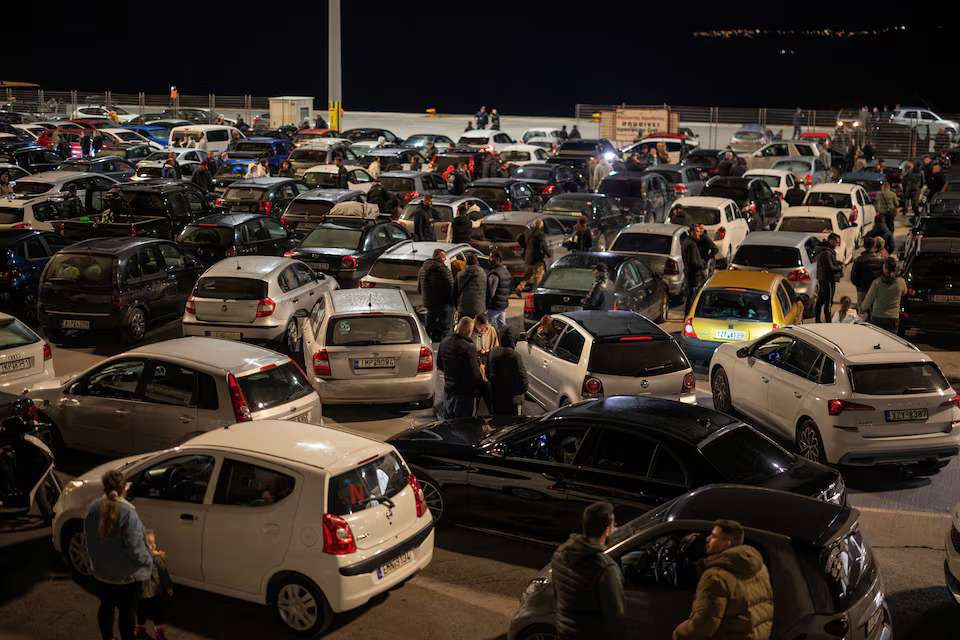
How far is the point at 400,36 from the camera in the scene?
324 ft

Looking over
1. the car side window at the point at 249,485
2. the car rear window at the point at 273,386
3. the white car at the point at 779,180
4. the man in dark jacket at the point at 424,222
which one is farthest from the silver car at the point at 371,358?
the white car at the point at 779,180

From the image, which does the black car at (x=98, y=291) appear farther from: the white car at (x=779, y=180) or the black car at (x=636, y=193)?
the white car at (x=779, y=180)

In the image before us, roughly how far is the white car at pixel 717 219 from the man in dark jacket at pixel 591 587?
16538 millimetres

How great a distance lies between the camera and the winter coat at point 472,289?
15.4m

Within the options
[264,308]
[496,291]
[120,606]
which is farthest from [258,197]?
Answer: [120,606]

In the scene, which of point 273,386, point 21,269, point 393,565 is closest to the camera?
point 393,565

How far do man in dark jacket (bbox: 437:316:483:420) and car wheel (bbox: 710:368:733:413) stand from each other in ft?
11.7

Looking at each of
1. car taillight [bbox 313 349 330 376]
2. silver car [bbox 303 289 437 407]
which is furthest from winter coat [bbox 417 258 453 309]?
car taillight [bbox 313 349 330 376]

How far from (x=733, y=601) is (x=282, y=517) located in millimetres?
3338

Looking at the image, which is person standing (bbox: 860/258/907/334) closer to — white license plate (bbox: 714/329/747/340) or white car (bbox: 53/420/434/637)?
white license plate (bbox: 714/329/747/340)

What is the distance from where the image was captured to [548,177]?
104 ft

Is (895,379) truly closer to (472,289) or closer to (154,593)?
(472,289)

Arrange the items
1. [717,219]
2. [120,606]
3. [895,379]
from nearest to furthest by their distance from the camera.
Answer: [120,606] → [895,379] → [717,219]

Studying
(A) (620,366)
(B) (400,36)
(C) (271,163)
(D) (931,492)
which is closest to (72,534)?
(A) (620,366)
